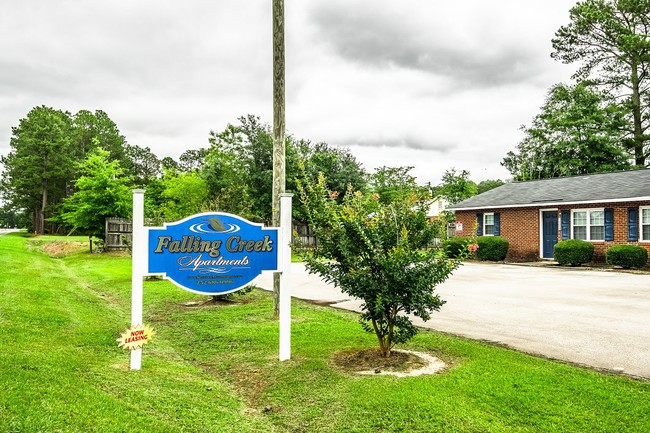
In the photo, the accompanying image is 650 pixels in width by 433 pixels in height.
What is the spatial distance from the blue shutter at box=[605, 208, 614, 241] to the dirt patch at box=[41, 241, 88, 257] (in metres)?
25.8

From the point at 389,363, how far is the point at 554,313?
4836 millimetres

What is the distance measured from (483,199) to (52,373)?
2481cm

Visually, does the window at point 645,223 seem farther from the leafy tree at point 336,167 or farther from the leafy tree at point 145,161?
the leafy tree at point 145,161

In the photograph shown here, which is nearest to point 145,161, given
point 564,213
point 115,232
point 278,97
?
point 115,232

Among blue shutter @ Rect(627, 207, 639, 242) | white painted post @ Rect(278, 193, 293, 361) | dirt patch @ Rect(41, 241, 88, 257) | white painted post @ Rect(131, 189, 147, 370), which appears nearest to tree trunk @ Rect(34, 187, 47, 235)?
dirt patch @ Rect(41, 241, 88, 257)

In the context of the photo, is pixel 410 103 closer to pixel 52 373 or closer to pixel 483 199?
pixel 483 199

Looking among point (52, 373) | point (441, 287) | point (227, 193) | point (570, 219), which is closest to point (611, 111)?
point (570, 219)

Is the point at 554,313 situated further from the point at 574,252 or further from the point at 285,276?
the point at 574,252

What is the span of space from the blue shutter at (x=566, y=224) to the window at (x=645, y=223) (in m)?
3.01

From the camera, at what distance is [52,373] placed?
4.56 meters

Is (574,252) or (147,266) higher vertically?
(147,266)

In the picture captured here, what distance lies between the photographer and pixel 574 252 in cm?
1972

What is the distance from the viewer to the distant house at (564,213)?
19.4 m

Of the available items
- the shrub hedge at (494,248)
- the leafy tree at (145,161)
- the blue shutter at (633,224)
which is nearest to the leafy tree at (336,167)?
the shrub hedge at (494,248)
